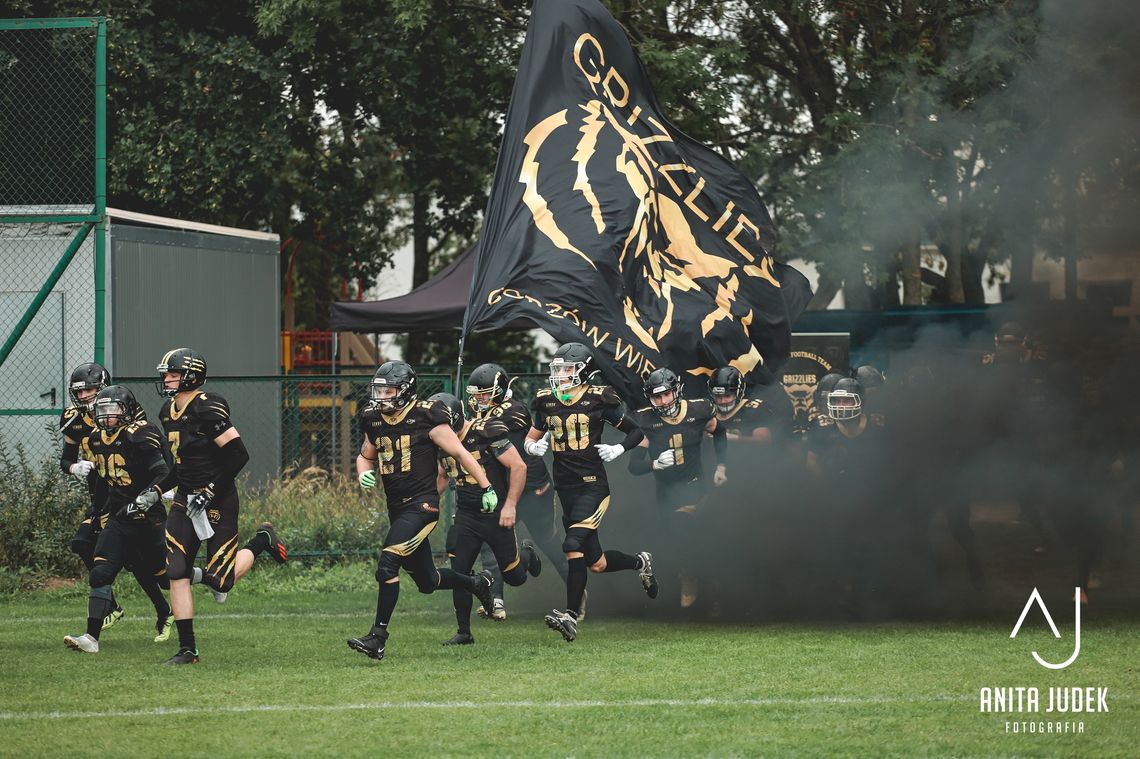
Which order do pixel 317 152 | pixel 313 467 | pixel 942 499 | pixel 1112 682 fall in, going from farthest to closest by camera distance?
pixel 317 152, pixel 313 467, pixel 942 499, pixel 1112 682

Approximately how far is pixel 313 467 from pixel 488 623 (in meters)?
4.96

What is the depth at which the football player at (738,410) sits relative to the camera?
1225cm

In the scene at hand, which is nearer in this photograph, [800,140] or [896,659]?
[896,659]

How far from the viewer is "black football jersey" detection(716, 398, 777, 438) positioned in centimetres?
1229

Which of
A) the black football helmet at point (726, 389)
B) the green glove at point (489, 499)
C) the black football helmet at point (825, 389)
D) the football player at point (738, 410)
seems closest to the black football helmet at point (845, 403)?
the black football helmet at point (825, 389)

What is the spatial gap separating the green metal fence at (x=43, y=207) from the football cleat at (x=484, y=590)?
522cm

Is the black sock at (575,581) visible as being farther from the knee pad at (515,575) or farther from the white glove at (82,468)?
the white glove at (82,468)

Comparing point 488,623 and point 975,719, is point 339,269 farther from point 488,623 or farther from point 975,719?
point 975,719

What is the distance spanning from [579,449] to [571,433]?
127mm

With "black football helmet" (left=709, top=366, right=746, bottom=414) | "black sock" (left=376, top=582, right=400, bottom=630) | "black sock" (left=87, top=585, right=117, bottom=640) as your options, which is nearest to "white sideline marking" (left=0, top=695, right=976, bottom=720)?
"black sock" (left=376, top=582, right=400, bottom=630)

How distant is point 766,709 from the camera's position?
25.7 feet

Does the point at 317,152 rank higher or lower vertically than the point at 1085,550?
higher

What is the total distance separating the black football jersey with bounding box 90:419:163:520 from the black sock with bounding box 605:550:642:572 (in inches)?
124

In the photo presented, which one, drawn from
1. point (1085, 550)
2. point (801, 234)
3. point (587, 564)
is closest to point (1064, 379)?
point (1085, 550)
